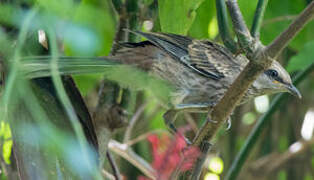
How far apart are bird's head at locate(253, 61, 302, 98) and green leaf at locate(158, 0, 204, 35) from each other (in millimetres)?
1220

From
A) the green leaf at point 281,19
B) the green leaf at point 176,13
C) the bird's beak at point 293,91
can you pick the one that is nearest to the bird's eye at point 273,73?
the bird's beak at point 293,91

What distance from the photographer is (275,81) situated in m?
3.57

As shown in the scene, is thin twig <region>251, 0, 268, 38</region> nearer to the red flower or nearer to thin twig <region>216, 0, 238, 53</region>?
thin twig <region>216, 0, 238, 53</region>

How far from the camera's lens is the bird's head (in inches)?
135

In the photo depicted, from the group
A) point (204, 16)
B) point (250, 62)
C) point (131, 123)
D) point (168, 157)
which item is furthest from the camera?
point (131, 123)

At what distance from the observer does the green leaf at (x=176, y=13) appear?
90.0 inches

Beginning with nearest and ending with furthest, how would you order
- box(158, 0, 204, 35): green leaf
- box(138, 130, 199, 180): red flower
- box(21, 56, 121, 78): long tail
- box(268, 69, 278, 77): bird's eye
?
box(138, 130, 199, 180): red flower
box(21, 56, 121, 78): long tail
box(158, 0, 204, 35): green leaf
box(268, 69, 278, 77): bird's eye

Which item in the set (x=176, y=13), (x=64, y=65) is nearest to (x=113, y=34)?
(x=176, y=13)

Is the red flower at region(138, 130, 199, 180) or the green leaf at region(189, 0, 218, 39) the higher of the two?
the green leaf at region(189, 0, 218, 39)

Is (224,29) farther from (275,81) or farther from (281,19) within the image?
(275,81)

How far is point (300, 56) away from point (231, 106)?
115 centimetres

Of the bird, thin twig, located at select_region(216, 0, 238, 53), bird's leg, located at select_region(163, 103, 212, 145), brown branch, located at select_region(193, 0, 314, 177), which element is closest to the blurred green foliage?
thin twig, located at select_region(216, 0, 238, 53)

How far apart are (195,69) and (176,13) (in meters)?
1.51

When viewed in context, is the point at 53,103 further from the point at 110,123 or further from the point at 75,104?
the point at 110,123
